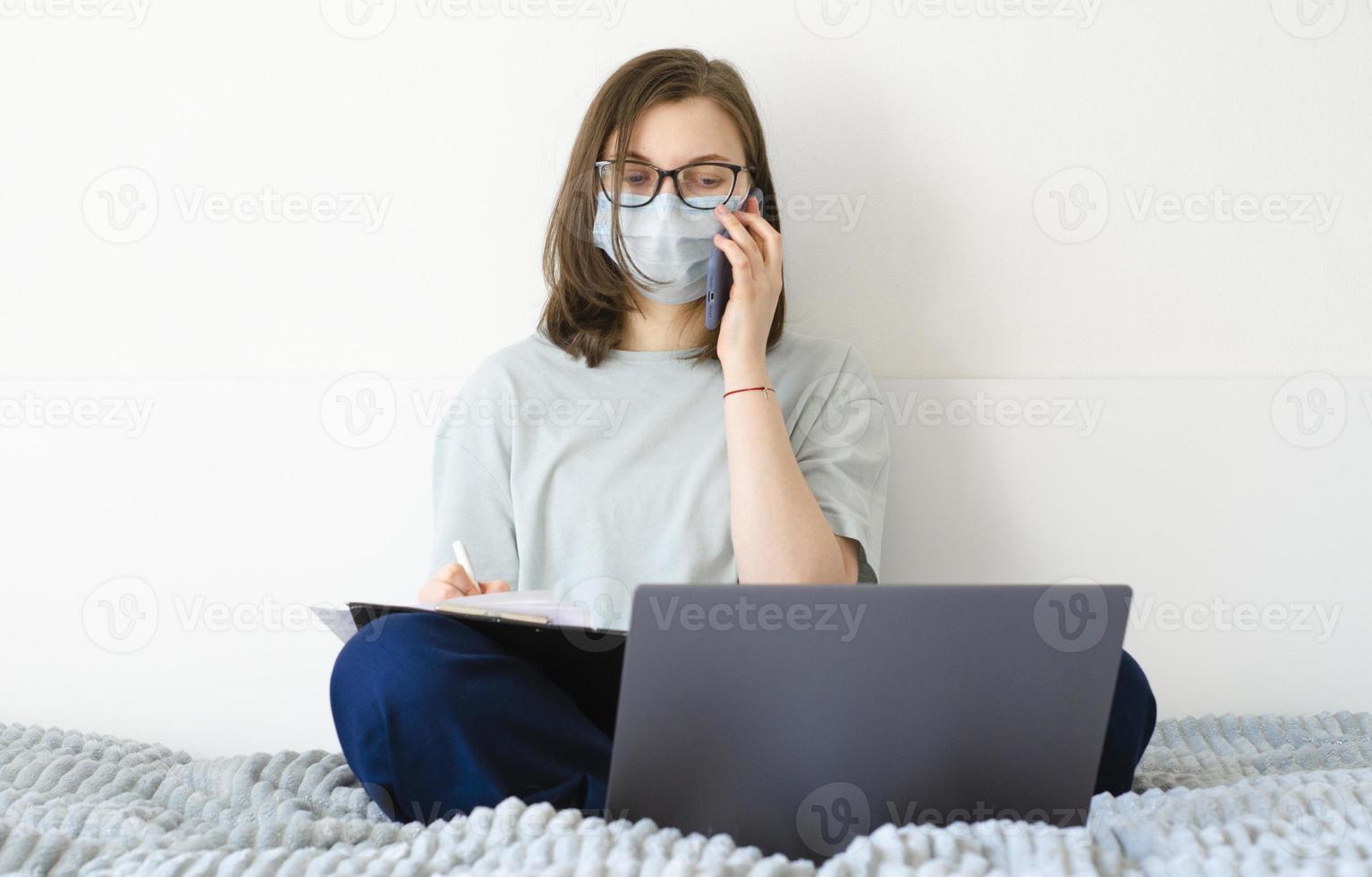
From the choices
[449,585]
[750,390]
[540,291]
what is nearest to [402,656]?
[449,585]

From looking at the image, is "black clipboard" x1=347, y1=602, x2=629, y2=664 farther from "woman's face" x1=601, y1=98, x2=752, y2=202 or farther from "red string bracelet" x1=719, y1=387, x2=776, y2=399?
"woman's face" x1=601, y1=98, x2=752, y2=202

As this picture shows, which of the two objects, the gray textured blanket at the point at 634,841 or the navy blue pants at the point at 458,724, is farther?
the navy blue pants at the point at 458,724

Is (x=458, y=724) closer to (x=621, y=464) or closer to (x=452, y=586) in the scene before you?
(x=452, y=586)

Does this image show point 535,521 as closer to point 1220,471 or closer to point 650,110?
point 650,110

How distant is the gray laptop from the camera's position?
786 mm

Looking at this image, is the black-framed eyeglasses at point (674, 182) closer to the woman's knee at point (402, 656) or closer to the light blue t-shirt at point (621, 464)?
the light blue t-shirt at point (621, 464)

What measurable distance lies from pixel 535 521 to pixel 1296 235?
113 cm

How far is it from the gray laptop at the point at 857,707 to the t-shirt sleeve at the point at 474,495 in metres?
0.54

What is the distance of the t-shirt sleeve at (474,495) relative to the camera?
1345mm

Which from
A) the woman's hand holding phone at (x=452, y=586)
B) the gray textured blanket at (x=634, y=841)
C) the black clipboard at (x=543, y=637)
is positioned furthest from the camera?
the woman's hand holding phone at (x=452, y=586)

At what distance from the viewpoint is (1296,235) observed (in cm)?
157

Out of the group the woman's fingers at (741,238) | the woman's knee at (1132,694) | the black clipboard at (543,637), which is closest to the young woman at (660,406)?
the woman's fingers at (741,238)

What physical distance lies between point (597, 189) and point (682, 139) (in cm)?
12

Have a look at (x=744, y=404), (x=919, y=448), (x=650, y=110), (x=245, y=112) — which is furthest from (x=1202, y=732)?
(x=245, y=112)
